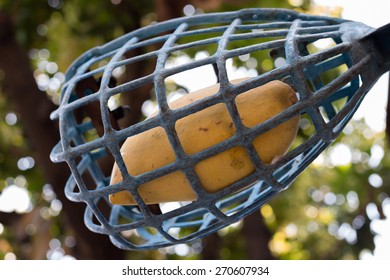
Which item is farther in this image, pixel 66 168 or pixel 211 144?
pixel 66 168

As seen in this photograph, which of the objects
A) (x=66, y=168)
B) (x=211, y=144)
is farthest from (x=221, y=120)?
(x=66, y=168)

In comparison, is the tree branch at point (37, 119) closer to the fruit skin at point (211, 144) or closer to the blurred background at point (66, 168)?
the blurred background at point (66, 168)

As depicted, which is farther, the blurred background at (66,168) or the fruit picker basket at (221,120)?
the blurred background at (66,168)

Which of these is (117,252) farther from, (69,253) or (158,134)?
(158,134)

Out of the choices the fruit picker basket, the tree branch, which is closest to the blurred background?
the tree branch

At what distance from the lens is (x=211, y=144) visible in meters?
0.49

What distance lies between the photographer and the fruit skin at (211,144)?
49 centimetres

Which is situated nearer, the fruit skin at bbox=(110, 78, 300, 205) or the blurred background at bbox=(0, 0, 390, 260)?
the fruit skin at bbox=(110, 78, 300, 205)

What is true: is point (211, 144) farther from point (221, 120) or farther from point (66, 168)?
point (66, 168)

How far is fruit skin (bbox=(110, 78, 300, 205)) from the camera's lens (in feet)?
1.61

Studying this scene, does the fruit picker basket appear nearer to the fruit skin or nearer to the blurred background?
the fruit skin

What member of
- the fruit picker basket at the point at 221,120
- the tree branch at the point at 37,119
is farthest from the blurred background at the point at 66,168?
the fruit picker basket at the point at 221,120

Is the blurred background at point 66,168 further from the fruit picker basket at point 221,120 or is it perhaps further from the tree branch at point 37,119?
the fruit picker basket at point 221,120

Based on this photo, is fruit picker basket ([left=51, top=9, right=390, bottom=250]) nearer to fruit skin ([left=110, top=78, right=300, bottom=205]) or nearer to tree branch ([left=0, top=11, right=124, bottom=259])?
fruit skin ([left=110, top=78, right=300, bottom=205])
